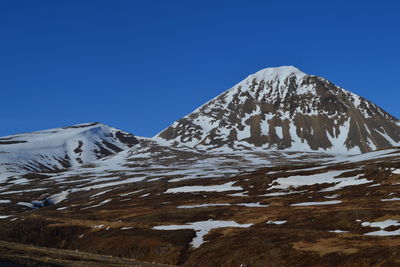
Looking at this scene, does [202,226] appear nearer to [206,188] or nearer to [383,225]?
[383,225]

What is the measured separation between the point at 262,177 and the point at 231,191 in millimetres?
12876

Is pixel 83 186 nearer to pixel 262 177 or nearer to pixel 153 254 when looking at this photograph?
pixel 262 177

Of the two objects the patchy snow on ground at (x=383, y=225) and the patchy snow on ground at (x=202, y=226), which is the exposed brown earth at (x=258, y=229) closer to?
the patchy snow on ground at (x=383, y=225)

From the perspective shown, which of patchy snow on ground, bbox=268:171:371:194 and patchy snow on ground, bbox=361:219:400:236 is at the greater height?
patchy snow on ground, bbox=268:171:371:194

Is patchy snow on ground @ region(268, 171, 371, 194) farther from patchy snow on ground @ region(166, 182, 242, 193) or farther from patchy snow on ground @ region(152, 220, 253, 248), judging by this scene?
patchy snow on ground @ region(152, 220, 253, 248)

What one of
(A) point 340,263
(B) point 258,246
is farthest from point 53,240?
(A) point 340,263

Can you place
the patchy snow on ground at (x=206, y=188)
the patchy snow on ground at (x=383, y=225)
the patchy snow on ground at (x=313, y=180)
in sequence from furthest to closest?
the patchy snow on ground at (x=206, y=188), the patchy snow on ground at (x=313, y=180), the patchy snow on ground at (x=383, y=225)

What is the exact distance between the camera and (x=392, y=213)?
209 feet

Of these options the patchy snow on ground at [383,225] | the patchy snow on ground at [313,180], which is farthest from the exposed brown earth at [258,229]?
the patchy snow on ground at [313,180]

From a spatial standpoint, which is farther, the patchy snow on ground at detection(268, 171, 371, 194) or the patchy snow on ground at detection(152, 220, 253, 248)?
the patchy snow on ground at detection(268, 171, 371, 194)

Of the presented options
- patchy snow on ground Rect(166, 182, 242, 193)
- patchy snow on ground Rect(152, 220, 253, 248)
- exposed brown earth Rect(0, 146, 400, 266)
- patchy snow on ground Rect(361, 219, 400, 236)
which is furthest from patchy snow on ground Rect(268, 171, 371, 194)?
patchy snow on ground Rect(361, 219, 400, 236)

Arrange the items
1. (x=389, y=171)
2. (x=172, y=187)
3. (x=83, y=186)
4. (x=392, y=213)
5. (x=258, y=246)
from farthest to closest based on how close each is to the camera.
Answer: (x=83, y=186) < (x=172, y=187) < (x=389, y=171) < (x=392, y=213) < (x=258, y=246)

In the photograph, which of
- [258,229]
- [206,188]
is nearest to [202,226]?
[258,229]

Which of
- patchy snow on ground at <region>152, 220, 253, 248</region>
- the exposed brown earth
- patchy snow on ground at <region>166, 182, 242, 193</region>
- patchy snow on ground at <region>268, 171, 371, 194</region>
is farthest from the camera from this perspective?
patchy snow on ground at <region>166, 182, 242, 193</region>
